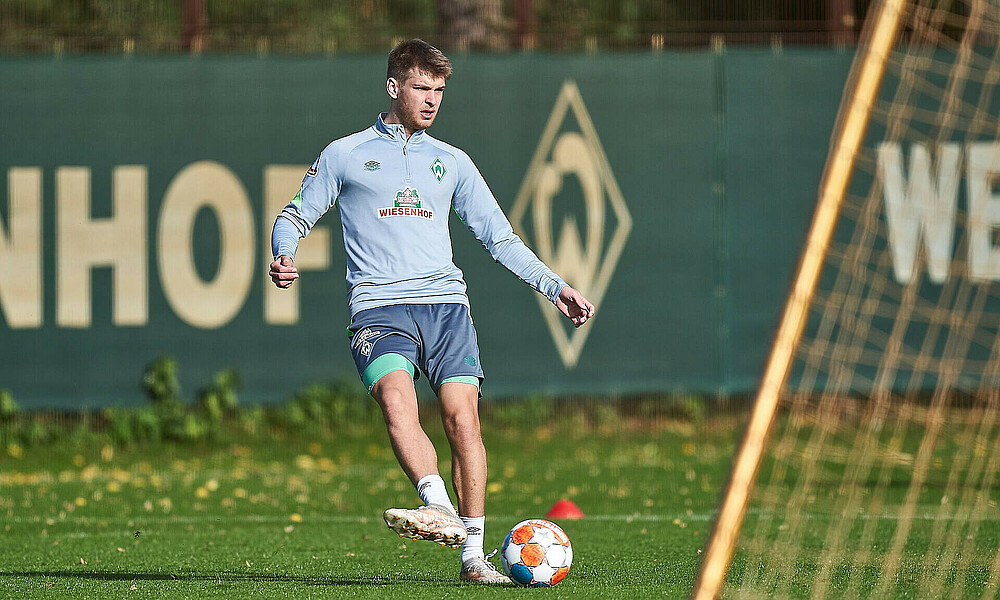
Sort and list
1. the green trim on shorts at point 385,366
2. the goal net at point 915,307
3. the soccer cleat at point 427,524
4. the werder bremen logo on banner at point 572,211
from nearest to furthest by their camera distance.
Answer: the soccer cleat at point 427,524 < the green trim on shorts at point 385,366 < the goal net at point 915,307 < the werder bremen logo on banner at point 572,211

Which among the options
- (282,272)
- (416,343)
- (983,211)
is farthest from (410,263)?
(983,211)

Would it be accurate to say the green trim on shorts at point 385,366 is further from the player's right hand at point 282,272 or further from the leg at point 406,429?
the player's right hand at point 282,272

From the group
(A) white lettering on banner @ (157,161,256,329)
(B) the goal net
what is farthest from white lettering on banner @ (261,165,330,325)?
(B) the goal net

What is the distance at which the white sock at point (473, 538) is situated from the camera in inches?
214

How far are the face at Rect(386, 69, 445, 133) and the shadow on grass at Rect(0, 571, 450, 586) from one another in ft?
5.87

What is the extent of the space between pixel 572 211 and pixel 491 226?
5888 mm

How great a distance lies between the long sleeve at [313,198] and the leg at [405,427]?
0.70 meters

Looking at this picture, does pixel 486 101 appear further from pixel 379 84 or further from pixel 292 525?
pixel 292 525

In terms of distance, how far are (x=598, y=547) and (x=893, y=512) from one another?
6.91 ft

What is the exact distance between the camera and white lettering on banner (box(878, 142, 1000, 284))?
37.9 ft

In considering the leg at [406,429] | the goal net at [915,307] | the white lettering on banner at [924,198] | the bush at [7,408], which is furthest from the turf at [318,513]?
the white lettering on banner at [924,198]

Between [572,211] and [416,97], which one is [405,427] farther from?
[572,211]

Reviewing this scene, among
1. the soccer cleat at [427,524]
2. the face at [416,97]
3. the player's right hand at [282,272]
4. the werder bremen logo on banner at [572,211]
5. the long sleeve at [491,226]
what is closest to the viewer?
the soccer cleat at [427,524]

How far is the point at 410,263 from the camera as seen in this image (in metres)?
5.44
